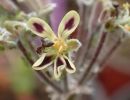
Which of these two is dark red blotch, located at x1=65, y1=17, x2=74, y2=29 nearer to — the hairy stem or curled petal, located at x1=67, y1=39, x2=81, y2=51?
curled petal, located at x1=67, y1=39, x2=81, y2=51

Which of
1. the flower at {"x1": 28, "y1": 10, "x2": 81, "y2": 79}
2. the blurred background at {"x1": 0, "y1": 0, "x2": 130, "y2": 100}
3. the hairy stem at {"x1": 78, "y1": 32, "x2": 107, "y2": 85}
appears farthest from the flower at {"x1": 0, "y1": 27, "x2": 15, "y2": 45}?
the blurred background at {"x1": 0, "y1": 0, "x2": 130, "y2": 100}

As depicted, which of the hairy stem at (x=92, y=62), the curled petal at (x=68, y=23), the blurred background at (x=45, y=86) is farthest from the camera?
the blurred background at (x=45, y=86)

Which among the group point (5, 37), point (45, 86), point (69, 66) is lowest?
point (69, 66)

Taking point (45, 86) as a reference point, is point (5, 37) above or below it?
below

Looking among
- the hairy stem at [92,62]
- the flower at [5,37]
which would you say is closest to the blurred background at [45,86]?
the hairy stem at [92,62]

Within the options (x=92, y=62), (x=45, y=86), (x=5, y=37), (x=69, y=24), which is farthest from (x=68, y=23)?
(x=45, y=86)

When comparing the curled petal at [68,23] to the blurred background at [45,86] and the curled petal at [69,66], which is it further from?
the blurred background at [45,86]

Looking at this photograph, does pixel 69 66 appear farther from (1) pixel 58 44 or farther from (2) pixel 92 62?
(2) pixel 92 62
